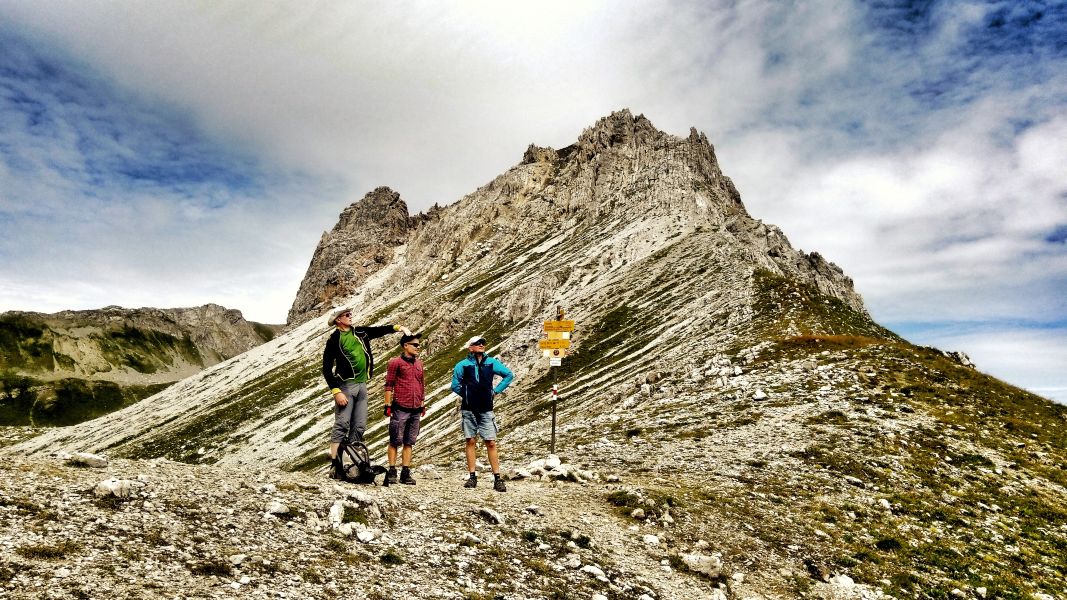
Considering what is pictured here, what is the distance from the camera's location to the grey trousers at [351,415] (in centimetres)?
1456

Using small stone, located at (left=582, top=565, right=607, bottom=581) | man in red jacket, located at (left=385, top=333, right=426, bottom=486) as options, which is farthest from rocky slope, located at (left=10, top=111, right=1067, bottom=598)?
man in red jacket, located at (left=385, top=333, right=426, bottom=486)

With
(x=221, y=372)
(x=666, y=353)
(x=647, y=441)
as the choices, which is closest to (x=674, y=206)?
(x=666, y=353)

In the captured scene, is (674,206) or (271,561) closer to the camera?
(271,561)

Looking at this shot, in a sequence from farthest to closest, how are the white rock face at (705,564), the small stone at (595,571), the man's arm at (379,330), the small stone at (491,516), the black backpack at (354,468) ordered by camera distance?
1. the man's arm at (379,330)
2. the black backpack at (354,468)
3. the small stone at (491,516)
4. the white rock face at (705,564)
5. the small stone at (595,571)

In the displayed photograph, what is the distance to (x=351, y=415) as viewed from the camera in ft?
48.8

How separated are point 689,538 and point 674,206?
12435 cm

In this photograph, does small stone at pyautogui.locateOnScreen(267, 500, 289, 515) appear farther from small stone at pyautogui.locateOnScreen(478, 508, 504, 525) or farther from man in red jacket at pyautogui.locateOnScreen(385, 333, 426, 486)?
man in red jacket at pyautogui.locateOnScreen(385, 333, 426, 486)

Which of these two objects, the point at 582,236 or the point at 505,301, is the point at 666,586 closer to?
the point at 505,301

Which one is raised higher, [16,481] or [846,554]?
[16,481]

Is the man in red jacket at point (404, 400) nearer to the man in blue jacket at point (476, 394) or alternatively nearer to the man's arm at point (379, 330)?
the man's arm at point (379, 330)

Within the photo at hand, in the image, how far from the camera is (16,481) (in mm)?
9414

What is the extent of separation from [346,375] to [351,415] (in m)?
1.06

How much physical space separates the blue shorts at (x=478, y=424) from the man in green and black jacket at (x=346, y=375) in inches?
110

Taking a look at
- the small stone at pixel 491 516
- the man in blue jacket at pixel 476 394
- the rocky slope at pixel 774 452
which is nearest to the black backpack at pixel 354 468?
the rocky slope at pixel 774 452
